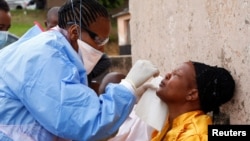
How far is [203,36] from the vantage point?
10.4ft

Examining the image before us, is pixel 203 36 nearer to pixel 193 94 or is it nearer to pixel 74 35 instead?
pixel 193 94

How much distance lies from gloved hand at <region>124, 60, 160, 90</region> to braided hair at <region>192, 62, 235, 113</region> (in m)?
0.30

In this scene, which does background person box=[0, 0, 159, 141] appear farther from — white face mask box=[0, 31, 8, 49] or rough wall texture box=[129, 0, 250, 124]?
white face mask box=[0, 31, 8, 49]

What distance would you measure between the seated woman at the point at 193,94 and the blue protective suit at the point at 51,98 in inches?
17.0

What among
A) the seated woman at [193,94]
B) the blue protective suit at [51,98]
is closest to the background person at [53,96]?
the blue protective suit at [51,98]

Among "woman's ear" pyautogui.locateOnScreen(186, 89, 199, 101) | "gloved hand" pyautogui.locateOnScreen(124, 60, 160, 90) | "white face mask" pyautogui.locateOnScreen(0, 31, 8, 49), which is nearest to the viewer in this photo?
"gloved hand" pyautogui.locateOnScreen(124, 60, 160, 90)

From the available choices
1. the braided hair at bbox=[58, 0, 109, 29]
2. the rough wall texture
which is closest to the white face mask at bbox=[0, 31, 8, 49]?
the rough wall texture

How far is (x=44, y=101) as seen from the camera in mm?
2324

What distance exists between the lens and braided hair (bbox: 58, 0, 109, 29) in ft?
8.80

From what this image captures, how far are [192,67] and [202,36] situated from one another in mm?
383

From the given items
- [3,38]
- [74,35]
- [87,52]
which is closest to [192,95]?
[87,52]

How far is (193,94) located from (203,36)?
46 centimetres

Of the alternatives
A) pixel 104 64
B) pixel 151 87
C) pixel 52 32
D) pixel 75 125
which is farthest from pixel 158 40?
pixel 75 125

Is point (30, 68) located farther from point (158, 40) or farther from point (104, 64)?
point (158, 40)
